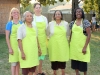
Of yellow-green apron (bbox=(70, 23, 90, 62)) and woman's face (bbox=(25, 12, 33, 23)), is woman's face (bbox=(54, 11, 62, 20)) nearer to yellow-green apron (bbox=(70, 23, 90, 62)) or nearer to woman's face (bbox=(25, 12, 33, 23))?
yellow-green apron (bbox=(70, 23, 90, 62))

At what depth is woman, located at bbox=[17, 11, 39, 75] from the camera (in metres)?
4.02

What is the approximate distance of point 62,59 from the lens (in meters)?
4.65

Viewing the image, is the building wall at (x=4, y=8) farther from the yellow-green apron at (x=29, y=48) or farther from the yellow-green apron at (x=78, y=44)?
the yellow-green apron at (x=29, y=48)

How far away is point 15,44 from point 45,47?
782 millimetres

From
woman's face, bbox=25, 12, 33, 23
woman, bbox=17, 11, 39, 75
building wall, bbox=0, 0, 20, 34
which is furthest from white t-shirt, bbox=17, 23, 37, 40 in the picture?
building wall, bbox=0, 0, 20, 34

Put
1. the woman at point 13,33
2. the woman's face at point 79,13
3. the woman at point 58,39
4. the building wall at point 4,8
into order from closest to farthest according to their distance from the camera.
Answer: the woman at point 13,33 → the woman's face at point 79,13 → the woman at point 58,39 → the building wall at point 4,8

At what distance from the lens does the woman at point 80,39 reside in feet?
14.7

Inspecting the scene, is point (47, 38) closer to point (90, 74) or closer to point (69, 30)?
point (69, 30)

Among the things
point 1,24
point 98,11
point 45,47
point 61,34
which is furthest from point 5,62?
point 98,11

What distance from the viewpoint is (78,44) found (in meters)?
4.56

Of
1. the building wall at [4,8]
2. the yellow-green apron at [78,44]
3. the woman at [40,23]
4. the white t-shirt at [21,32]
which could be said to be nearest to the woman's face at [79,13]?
the yellow-green apron at [78,44]

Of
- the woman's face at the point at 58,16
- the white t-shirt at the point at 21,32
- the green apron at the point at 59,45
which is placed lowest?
the green apron at the point at 59,45

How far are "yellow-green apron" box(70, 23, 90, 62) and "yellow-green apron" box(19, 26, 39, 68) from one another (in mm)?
915

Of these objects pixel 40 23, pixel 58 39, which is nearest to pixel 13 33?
pixel 40 23
